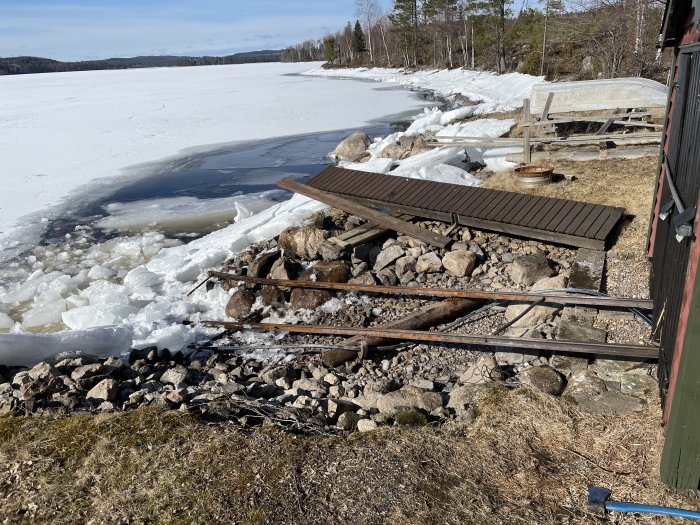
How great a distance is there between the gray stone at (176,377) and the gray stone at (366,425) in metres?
2.12

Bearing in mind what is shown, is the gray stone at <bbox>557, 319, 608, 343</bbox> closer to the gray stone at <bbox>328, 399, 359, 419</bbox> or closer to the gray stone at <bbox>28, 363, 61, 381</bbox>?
the gray stone at <bbox>328, 399, 359, 419</bbox>

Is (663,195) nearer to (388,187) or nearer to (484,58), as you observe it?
(388,187)

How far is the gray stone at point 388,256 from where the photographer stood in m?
7.99

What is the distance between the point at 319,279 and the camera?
26.1ft

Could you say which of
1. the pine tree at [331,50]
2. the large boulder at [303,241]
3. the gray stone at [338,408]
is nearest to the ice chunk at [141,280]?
the large boulder at [303,241]

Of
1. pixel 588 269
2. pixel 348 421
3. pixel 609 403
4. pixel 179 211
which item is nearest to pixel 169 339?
pixel 348 421

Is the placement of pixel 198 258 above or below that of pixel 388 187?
below

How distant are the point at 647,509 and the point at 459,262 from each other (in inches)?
183

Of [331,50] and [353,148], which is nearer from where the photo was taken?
[353,148]

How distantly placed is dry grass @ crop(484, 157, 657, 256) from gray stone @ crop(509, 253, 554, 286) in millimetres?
971

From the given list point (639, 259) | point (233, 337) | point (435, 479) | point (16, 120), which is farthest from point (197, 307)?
point (16, 120)

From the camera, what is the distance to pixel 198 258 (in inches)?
357

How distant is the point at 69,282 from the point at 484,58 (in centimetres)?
4055

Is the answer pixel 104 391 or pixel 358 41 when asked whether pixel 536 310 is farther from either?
pixel 358 41
